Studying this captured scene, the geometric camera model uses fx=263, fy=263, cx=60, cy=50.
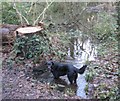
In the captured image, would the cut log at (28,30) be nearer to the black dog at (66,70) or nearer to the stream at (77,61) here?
the stream at (77,61)

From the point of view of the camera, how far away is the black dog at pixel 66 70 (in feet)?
14.3

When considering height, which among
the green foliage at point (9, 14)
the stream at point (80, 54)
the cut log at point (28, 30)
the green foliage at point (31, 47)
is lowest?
the stream at point (80, 54)

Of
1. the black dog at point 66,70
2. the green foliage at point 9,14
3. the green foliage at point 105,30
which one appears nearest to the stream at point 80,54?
the black dog at point 66,70

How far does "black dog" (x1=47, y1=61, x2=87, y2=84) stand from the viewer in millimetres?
4344

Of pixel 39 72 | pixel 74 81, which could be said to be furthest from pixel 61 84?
pixel 39 72

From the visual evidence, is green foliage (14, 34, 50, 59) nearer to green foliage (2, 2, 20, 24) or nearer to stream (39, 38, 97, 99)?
stream (39, 38, 97, 99)

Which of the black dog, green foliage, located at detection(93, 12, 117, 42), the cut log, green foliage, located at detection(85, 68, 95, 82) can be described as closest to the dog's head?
the black dog

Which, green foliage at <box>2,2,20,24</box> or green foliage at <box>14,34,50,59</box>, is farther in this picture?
green foliage at <box>2,2,20,24</box>

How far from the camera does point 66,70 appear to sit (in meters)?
4.47

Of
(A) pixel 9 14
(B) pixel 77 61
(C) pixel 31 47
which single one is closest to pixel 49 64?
(C) pixel 31 47

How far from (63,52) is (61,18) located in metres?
3.24

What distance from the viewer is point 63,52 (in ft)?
19.0

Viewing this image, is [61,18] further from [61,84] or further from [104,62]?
[61,84]

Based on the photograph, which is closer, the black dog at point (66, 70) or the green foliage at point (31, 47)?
the black dog at point (66, 70)
